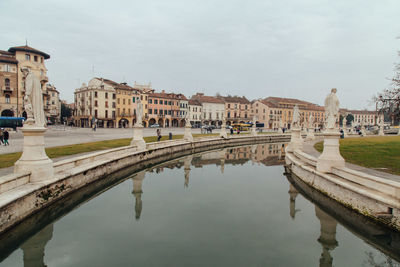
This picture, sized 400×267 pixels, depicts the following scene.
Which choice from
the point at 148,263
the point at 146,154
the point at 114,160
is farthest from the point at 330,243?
the point at 146,154

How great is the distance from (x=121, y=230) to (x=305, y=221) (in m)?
6.40

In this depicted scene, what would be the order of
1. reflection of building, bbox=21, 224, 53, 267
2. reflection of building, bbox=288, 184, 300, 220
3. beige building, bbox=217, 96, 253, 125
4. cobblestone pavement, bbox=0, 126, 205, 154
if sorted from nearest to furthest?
reflection of building, bbox=21, 224, 53, 267 → reflection of building, bbox=288, 184, 300, 220 → cobblestone pavement, bbox=0, 126, 205, 154 → beige building, bbox=217, 96, 253, 125

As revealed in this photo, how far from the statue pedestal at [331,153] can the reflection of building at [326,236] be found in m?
2.17

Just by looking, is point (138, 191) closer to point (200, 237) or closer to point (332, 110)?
point (200, 237)

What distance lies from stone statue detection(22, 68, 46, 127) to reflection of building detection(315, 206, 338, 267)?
32.1ft

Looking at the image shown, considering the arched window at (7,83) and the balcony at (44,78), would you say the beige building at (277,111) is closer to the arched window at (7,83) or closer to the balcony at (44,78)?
the balcony at (44,78)

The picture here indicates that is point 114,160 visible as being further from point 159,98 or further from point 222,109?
point 222,109

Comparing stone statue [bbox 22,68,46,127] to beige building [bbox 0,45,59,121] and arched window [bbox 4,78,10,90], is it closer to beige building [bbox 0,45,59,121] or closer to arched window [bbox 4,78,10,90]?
beige building [bbox 0,45,59,121]

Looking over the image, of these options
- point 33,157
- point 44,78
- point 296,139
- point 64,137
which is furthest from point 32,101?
point 44,78

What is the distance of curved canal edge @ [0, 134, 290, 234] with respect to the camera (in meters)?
6.84

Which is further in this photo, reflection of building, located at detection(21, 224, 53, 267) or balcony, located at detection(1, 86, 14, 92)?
balcony, located at detection(1, 86, 14, 92)

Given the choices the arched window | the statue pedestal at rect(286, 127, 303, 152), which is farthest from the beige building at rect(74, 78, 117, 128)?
the statue pedestal at rect(286, 127, 303, 152)

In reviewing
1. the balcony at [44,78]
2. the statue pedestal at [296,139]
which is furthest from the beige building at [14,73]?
the statue pedestal at [296,139]

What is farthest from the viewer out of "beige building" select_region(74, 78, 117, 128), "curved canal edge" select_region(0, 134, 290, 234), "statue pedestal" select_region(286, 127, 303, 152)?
"beige building" select_region(74, 78, 117, 128)
